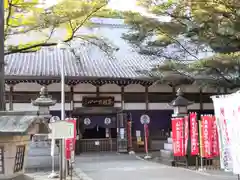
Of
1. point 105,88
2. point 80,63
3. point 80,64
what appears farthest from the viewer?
point 80,63

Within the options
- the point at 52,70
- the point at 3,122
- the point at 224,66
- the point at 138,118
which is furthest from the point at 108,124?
the point at 3,122

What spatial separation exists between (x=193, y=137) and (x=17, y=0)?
1050 cm

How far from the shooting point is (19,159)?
664 cm

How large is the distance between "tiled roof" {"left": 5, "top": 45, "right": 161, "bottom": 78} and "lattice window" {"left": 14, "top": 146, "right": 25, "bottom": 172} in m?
14.5

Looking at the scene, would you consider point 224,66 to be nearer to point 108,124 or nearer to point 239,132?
point 239,132

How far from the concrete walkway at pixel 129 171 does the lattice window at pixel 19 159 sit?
6385mm

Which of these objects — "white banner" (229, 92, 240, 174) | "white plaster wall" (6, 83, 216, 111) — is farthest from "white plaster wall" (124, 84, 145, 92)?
"white banner" (229, 92, 240, 174)

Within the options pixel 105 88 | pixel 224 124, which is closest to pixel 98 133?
pixel 105 88

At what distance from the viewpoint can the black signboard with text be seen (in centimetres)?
2305

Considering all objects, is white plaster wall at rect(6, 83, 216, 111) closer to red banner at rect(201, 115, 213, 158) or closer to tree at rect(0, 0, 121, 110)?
tree at rect(0, 0, 121, 110)

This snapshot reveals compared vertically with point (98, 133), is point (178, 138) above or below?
below

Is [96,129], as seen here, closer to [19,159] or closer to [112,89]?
[112,89]

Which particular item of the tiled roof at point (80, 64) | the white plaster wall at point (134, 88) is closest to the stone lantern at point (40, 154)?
the tiled roof at point (80, 64)

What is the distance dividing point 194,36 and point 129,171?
7.82 meters
